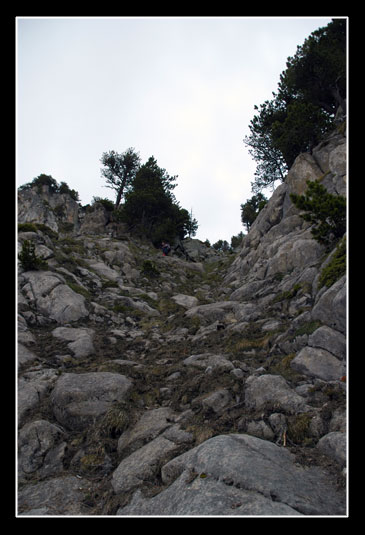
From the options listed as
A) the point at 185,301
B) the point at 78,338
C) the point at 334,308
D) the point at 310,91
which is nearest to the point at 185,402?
the point at 334,308

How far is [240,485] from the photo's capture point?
3678 mm

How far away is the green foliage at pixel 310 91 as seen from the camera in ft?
83.9

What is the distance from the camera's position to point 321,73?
86.1 feet

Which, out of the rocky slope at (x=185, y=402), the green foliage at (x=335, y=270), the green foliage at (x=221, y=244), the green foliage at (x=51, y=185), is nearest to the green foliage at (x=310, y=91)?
the rocky slope at (x=185, y=402)

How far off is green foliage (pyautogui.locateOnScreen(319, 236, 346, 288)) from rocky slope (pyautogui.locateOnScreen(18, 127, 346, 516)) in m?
0.39

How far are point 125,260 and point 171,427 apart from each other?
67.6 feet

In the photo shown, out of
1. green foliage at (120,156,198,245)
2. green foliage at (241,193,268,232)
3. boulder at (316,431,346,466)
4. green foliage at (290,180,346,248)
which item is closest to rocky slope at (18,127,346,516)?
boulder at (316,431,346,466)

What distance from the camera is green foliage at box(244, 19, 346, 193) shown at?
2556cm

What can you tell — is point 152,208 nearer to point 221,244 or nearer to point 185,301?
point 185,301

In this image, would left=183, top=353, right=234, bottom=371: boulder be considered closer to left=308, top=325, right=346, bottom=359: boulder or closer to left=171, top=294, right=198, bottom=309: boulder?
left=308, top=325, right=346, bottom=359: boulder

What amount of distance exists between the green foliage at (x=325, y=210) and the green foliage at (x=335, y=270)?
2.30 meters

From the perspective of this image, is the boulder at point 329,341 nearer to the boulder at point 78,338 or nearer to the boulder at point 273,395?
the boulder at point 273,395

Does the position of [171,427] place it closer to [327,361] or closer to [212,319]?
[327,361]
